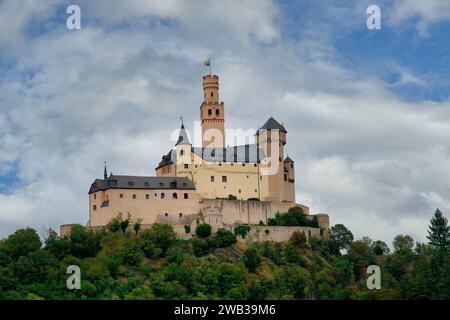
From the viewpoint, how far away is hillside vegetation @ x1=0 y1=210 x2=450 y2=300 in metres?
89.3

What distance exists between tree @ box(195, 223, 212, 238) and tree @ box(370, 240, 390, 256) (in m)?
20.6

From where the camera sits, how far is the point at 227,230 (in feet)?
338

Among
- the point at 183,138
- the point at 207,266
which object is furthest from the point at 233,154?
the point at 207,266

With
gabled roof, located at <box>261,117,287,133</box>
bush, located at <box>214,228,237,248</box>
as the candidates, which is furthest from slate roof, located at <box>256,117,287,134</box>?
bush, located at <box>214,228,237,248</box>

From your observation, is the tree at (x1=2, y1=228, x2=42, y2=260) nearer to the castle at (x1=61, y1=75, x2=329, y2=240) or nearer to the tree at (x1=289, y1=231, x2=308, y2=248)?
the castle at (x1=61, y1=75, x2=329, y2=240)

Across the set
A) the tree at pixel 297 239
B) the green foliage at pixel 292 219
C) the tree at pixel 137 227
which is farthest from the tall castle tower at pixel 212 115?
the tree at pixel 137 227

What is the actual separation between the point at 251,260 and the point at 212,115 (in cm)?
2115

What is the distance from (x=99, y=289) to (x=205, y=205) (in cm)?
1846

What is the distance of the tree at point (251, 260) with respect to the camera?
323 feet

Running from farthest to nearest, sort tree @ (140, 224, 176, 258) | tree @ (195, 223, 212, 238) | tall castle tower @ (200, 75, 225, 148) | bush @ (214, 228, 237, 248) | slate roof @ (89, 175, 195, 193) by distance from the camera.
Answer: tall castle tower @ (200, 75, 225, 148) → slate roof @ (89, 175, 195, 193) → tree @ (195, 223, 212, 238) → bush @ (214, 228, 237, 248) → tree @ (140, 224, 176, 258)

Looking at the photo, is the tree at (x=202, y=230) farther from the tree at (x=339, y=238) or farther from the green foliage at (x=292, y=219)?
the tree at (x=339, y=238)

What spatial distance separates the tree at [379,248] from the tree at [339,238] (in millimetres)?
4153

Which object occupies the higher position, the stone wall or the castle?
the castle

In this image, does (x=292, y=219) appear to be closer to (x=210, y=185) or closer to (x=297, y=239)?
(x=297, y=239)
